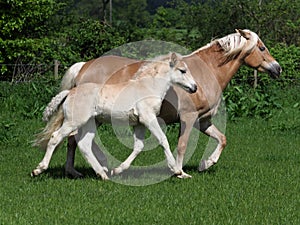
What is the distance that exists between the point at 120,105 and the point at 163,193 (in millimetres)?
1560

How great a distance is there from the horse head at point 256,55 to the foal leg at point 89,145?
8.96ft

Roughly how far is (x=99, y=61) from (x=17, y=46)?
12.8 meters

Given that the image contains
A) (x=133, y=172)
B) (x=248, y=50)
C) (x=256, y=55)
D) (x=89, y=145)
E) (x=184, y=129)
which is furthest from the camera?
(x=256, y=55)

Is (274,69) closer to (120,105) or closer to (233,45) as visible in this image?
(233,45)

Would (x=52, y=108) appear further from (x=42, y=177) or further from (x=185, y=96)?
(x=185, y=96)

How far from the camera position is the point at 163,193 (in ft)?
27.7

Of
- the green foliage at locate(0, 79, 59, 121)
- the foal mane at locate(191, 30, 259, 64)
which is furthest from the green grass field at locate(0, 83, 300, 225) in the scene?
the green foliage at locate(0, 79, 59, 121)

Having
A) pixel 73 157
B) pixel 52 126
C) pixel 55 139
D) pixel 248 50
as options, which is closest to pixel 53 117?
pixel 52 126

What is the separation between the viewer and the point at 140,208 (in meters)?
7.50

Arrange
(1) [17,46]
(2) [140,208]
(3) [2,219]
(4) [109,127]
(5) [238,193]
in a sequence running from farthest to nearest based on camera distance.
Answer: (1) [17,46]
(4) [109,127]
(5) [238,193]
(2) [140,208]
(3) [2,219]

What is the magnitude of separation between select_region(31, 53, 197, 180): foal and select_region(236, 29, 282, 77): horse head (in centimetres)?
143

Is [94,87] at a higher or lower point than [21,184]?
higher

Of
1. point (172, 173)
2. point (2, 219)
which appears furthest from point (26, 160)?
point (2, 219)

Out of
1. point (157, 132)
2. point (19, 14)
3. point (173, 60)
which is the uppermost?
point (173, 60)
